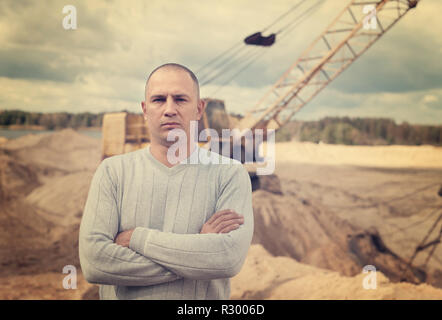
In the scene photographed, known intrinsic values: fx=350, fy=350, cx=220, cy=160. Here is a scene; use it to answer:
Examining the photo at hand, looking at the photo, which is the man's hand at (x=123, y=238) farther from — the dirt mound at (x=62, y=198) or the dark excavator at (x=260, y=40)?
the dirt mound at (x=62, y=198)

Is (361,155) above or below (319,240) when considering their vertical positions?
above

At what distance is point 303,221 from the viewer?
6414 mm

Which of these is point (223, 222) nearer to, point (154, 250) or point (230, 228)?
point (230, 228)

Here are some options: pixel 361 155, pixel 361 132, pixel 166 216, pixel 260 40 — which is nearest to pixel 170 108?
pixel 166 216

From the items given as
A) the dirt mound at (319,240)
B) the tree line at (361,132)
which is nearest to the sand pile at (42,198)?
the dirt mound at (319,240)

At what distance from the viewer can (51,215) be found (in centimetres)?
625

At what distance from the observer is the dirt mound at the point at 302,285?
11.1ft

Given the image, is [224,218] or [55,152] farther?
[55,152]

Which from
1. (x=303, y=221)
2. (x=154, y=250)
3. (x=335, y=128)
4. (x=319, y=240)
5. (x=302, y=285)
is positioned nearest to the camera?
(x=154, y=250)

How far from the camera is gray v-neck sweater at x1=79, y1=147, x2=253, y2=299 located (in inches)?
52.2

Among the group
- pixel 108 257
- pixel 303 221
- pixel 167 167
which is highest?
pixel 303 221

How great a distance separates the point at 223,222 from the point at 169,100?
54 centimetres

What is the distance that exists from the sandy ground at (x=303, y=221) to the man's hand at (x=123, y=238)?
2670 millimetres

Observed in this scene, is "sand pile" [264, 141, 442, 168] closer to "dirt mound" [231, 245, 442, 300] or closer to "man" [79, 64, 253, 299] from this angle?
"dirt mound" [231, 245, 442, 300]
